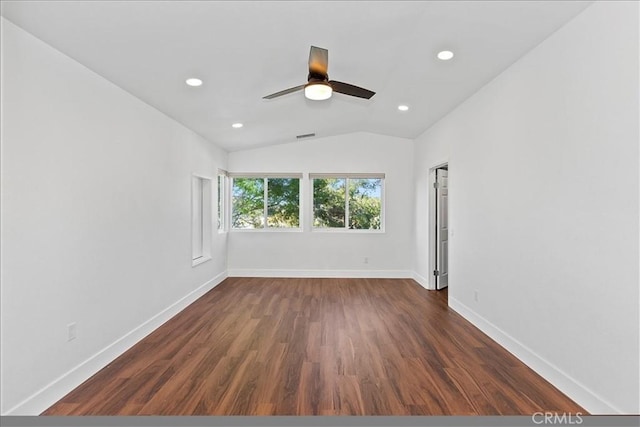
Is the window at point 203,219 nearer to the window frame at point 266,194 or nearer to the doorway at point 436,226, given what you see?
the window frame at point 266,194

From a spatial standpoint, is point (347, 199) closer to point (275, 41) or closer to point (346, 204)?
point (346, 204)

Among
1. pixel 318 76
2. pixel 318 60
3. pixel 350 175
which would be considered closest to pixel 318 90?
pixel 318 76

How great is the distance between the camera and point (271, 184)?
6629mm

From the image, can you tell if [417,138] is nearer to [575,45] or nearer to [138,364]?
[575,45]

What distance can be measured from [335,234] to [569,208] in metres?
4.44

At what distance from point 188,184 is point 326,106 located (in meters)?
2.20

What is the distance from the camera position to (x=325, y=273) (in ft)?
21.2

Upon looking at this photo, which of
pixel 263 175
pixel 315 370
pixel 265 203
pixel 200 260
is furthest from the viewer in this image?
pixel 265 203

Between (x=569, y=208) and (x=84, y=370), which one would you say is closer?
(x=569, y=208)

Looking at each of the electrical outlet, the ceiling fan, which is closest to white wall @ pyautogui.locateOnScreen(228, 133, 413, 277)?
the ceiling fan

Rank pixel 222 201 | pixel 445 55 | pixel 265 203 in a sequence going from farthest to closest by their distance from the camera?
pixel 265 203 → pixel 222 201 → pixel 445 55

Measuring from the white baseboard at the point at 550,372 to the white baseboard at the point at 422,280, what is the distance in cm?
174

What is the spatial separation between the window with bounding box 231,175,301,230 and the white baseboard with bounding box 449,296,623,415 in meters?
3.91

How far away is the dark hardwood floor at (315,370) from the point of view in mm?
2178
